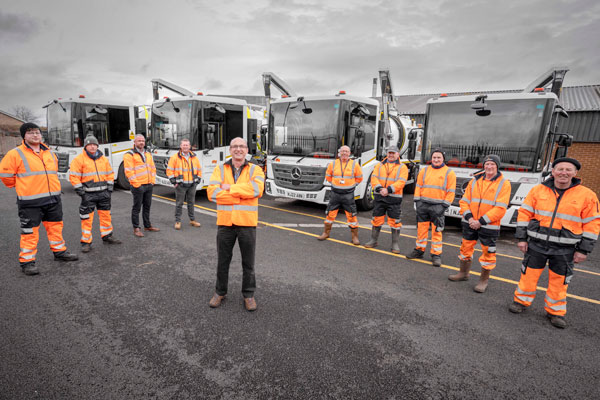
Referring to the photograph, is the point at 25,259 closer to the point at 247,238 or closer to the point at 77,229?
the point at 77,229

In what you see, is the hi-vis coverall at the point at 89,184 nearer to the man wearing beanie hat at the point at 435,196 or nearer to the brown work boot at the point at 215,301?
the brown work boot at the point at 215,301

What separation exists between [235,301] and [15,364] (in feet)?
6.14

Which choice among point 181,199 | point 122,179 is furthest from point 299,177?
point 122,179

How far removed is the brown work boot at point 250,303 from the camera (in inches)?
132

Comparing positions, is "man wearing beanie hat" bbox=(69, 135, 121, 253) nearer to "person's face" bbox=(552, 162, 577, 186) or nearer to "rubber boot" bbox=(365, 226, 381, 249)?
"rubber boot" bbox=(365, 226, 381, 249)

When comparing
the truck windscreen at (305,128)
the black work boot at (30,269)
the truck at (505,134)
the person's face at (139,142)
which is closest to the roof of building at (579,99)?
the truck at (505,134)

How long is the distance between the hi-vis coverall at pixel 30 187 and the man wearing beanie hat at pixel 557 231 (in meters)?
5.94

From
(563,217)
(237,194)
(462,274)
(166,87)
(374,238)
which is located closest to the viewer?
(237,194)

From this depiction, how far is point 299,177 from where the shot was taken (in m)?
7.64

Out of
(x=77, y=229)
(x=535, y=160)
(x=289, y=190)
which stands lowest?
(x=77, y=229)

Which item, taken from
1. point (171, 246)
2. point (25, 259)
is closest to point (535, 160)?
point (171, 246)

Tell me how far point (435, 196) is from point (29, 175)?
18.6 ft

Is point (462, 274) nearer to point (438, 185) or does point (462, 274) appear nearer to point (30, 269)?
point (438, 185)

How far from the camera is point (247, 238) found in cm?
327
